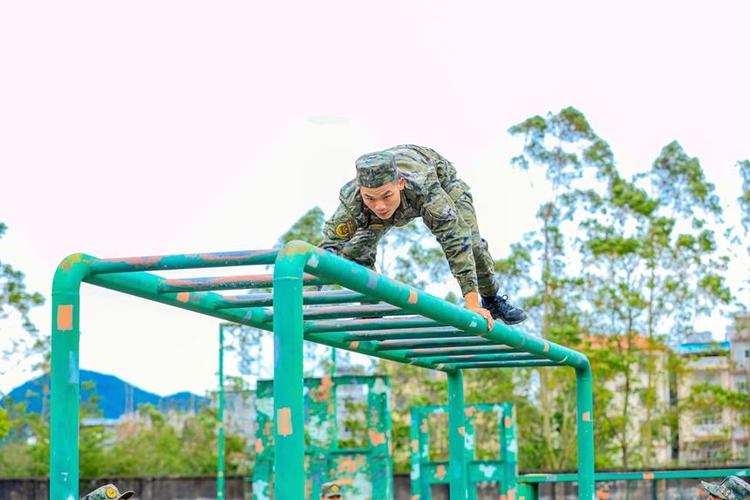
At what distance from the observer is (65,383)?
4504 millimetres

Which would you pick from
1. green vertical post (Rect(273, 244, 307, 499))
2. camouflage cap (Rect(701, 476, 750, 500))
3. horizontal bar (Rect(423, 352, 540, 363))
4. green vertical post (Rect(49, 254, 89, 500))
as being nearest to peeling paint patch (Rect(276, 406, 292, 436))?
green vertical post (Rect(273, 244, 307, 499))

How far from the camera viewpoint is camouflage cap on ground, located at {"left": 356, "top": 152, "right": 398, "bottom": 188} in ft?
16.8

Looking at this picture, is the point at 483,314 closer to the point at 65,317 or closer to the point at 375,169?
the point at 375,169

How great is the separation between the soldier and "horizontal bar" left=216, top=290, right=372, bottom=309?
49cm

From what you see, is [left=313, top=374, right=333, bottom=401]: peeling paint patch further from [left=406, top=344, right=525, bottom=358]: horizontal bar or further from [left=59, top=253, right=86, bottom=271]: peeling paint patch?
[left=59, top=253, right=86, bottom=271]: peeling paint patch

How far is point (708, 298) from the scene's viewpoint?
23.5 m

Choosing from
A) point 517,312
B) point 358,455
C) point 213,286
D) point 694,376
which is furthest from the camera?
point 694,376

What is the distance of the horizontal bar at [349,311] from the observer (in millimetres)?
5184

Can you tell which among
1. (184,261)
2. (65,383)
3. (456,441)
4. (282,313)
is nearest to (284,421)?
(282,313)

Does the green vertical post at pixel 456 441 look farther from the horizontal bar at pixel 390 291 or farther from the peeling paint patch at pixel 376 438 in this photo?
the peeling paint patch at pixel 376 438

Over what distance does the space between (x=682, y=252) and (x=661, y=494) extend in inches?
291

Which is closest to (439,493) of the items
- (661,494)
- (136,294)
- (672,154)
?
(661,494)

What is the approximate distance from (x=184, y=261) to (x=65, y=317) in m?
0.52

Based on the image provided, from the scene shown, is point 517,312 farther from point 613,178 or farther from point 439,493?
point 613,178
